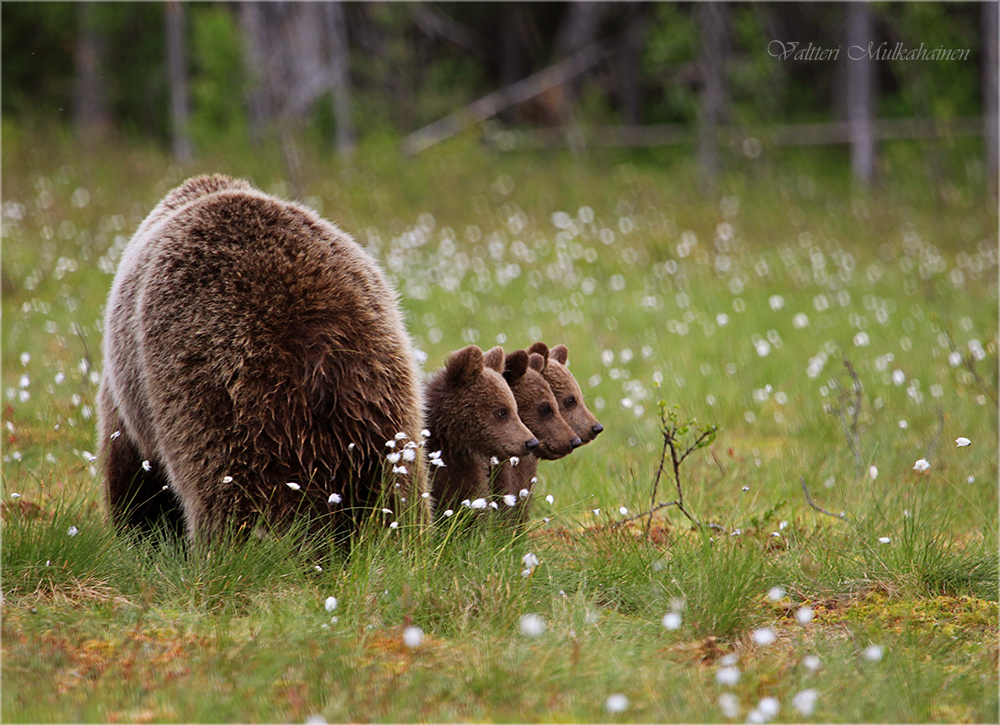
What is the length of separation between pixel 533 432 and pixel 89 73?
24409 millimetres

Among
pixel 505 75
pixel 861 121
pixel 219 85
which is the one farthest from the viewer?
pixel 505 75

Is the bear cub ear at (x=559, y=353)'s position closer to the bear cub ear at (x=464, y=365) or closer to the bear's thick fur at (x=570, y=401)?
the bear's thick fur at (x=570, y=401)

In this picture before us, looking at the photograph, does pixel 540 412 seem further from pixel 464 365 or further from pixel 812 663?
pixel 812 663

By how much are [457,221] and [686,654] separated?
1207cm

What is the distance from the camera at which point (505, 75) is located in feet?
101

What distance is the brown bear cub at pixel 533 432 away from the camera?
4.66 m

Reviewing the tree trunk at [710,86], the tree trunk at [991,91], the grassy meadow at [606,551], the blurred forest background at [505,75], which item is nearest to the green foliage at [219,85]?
the blurred forest background at [505,75]

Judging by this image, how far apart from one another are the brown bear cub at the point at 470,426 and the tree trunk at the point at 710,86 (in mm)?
14491

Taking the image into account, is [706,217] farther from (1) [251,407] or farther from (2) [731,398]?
(1) [251,407]

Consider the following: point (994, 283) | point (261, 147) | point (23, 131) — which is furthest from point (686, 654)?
point (23, 131)

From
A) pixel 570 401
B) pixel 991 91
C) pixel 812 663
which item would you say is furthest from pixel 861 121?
pixel 812 663

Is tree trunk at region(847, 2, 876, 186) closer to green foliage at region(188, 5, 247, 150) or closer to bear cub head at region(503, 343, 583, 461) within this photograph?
green foliage at region(188, 5, 247, 150)

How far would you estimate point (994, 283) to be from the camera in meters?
13.1

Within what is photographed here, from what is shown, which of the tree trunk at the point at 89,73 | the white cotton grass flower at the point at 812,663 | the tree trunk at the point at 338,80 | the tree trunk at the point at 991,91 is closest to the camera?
the white cotton grass flower at the point at 812,663
